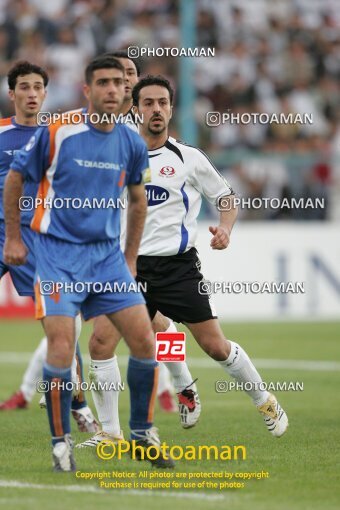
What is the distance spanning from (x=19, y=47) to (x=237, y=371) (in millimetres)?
14762

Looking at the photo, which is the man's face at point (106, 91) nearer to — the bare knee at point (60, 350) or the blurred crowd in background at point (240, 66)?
the bare knee at point (60, 350)

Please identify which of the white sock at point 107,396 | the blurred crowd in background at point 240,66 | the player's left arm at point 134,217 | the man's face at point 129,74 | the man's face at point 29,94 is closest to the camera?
the player's left arm at point 134,217

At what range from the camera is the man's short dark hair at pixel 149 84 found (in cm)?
913

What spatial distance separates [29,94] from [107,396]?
265 centimetres

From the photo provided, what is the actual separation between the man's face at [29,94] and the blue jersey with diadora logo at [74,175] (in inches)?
95.9

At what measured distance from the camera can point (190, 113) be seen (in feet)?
69.1

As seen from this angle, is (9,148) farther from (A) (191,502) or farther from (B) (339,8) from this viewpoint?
(B) (339,8)

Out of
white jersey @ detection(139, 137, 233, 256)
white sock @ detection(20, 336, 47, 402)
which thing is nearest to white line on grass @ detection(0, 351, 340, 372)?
white sock @ detection(20, 336, 47, 402)

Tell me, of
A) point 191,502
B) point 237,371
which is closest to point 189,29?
point 237,371

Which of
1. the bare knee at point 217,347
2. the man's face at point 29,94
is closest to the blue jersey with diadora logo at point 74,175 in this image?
the bare knee at point 217,347

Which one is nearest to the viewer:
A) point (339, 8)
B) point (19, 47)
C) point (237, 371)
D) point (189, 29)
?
point (237, 371)

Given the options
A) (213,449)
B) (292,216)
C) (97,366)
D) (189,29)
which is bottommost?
(213,449)

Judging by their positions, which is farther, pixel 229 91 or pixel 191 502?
pixel 229 91

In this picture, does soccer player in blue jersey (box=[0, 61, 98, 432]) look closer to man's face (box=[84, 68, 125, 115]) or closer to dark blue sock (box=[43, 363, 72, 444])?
dark blue sock (box=[43, 363, 72, 444])
